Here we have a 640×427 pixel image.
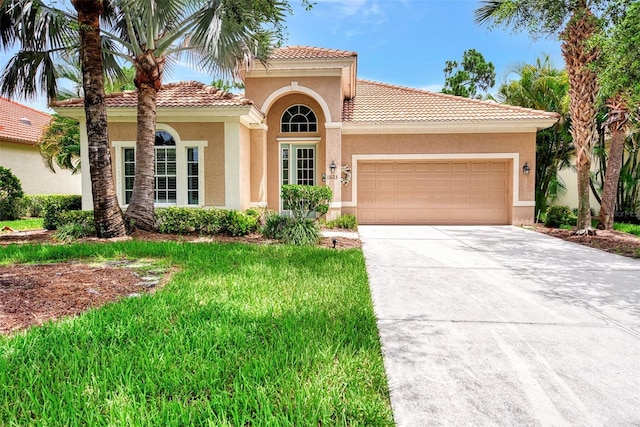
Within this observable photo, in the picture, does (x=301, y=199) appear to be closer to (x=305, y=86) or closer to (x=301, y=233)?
(x=301, y=233)

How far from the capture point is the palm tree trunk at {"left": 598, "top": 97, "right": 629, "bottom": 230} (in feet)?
38.7

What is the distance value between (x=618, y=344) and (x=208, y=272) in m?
5.37

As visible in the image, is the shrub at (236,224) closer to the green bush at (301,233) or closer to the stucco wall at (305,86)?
the green bush at (301,233)

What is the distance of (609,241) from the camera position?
32.9ft

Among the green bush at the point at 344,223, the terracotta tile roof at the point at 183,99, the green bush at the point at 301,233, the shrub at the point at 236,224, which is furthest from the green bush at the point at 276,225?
the terracotta tile roof at the point at 183,99

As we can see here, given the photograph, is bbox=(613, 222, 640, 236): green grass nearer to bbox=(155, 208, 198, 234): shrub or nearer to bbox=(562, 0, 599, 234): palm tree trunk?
bbox=(562, 0, 599, 234): palm tree trunk

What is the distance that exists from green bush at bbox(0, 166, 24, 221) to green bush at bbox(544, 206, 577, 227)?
2194 centimetres

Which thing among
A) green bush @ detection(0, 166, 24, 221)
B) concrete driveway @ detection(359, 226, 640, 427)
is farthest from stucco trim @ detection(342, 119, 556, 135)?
green bush @ detection(0, 166, 24, 221)

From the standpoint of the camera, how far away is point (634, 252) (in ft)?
27.9

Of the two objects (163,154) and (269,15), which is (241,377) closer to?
(269,15)

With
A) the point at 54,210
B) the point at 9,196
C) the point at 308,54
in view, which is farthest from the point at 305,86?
the point at 9,196

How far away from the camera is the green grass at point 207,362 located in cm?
246

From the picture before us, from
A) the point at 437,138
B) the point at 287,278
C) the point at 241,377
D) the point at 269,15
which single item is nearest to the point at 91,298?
the point at 287,278

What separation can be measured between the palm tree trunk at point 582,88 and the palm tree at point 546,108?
4.09m
